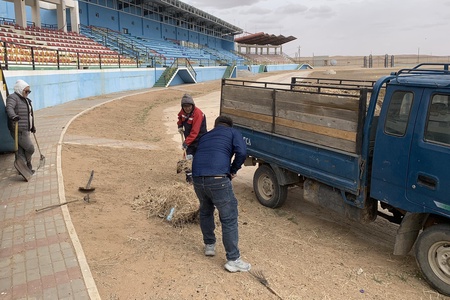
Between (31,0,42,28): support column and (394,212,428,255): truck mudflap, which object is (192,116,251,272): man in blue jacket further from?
(31,0,42,28): support column

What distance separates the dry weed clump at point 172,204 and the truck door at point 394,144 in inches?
99.5

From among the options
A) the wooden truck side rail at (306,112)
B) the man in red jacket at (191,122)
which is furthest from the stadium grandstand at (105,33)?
the wooden truck side rail at (306,112)

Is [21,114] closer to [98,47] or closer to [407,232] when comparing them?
[407,232]

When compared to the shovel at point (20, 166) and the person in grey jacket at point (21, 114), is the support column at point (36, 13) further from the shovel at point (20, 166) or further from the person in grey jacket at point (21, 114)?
the shovel at point (20, 166)

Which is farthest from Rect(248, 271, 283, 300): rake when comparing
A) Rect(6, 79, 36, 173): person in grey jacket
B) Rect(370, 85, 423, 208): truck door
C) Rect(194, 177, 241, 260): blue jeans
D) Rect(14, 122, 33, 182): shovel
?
Rect(6, 79, 36, 173): person in grey jacket

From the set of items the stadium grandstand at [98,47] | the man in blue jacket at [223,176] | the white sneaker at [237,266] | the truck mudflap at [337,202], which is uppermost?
the stadium grandstand at [98,47]

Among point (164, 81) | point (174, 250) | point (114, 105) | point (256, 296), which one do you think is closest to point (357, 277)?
point (256, 296)

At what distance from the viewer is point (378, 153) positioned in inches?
180

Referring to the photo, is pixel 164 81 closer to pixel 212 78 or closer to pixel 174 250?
pixel 212 78

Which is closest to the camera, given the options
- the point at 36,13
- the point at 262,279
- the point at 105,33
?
the point at 262,279

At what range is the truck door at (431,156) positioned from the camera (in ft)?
12.8

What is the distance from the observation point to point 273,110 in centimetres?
629

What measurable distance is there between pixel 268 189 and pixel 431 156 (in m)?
3.10

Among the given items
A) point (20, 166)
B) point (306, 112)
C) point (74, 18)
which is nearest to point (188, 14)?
point (74, 18)
